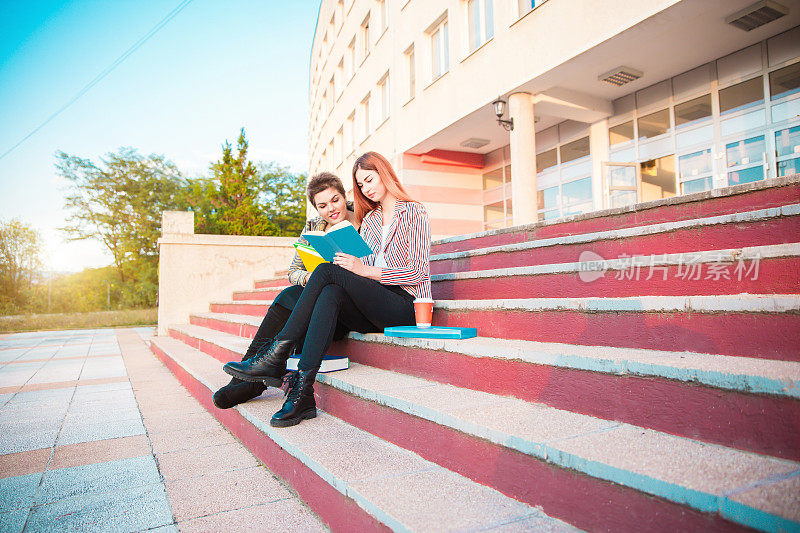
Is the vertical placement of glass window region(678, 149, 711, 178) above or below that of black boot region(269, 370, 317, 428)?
above

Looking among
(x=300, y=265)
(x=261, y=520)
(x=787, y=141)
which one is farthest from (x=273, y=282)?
(x=787, y=141)

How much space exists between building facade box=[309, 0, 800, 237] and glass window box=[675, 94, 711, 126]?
0.06ft

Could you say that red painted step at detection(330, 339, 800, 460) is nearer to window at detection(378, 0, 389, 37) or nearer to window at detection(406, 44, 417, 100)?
window at detection(406, 44, 417, 100)

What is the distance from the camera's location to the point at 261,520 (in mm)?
1634

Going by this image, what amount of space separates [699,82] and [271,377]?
27.3ft

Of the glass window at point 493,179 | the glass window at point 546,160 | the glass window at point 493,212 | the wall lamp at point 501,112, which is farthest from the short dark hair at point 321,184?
the glass window at point 493,179

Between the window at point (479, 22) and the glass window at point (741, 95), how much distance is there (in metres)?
4.21

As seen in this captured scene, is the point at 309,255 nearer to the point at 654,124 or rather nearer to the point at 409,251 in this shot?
the point at 409,251

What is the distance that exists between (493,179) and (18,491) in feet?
37.2

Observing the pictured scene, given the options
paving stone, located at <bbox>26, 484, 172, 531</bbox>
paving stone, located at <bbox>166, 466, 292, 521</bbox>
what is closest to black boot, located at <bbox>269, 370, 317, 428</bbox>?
paving stone, located at <bbox>166, 466, 292, 521</bbox>

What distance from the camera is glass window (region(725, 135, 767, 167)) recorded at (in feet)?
21.2

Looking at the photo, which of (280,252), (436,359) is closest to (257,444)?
(436,359)

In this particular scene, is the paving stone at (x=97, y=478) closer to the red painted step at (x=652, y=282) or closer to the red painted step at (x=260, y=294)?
the red painted step at (x=652, y=282)

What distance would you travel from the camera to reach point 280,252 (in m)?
8.66
